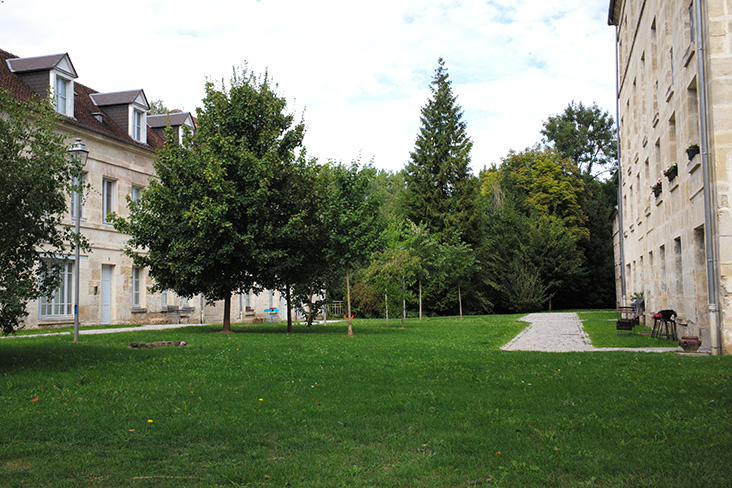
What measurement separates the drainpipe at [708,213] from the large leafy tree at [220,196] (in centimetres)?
1230

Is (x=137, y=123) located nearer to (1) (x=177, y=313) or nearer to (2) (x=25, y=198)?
(1) (x=177, y=313)

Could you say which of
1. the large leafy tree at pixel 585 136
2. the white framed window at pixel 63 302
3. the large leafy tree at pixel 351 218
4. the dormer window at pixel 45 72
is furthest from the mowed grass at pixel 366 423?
the large leafy tree at pixel 585 136

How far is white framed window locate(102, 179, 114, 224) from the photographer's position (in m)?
28.4

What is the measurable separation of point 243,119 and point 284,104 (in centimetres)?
162

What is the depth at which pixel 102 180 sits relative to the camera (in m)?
28.2

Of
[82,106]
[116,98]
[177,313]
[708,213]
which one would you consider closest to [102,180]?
[82,106]

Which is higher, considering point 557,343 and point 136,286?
point 136,286

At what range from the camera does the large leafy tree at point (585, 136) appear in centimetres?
5891

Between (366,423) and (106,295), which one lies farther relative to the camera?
(106,295)

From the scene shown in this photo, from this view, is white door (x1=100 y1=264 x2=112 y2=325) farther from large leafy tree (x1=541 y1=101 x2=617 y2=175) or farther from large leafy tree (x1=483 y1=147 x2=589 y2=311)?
large leafy tree (x1=541 y1=101 x2=617 y2=175)

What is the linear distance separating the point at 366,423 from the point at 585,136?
57989 millimetres

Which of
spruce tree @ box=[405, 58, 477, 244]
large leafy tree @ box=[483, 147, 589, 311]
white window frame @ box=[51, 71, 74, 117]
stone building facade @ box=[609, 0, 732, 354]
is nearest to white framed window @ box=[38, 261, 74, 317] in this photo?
white window frame @ box=[51, 71, 74, 117]

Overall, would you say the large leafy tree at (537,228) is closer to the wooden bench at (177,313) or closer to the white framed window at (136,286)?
the wooden bench at (177,313)

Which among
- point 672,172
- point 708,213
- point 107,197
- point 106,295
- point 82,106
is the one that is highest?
point 82,106
